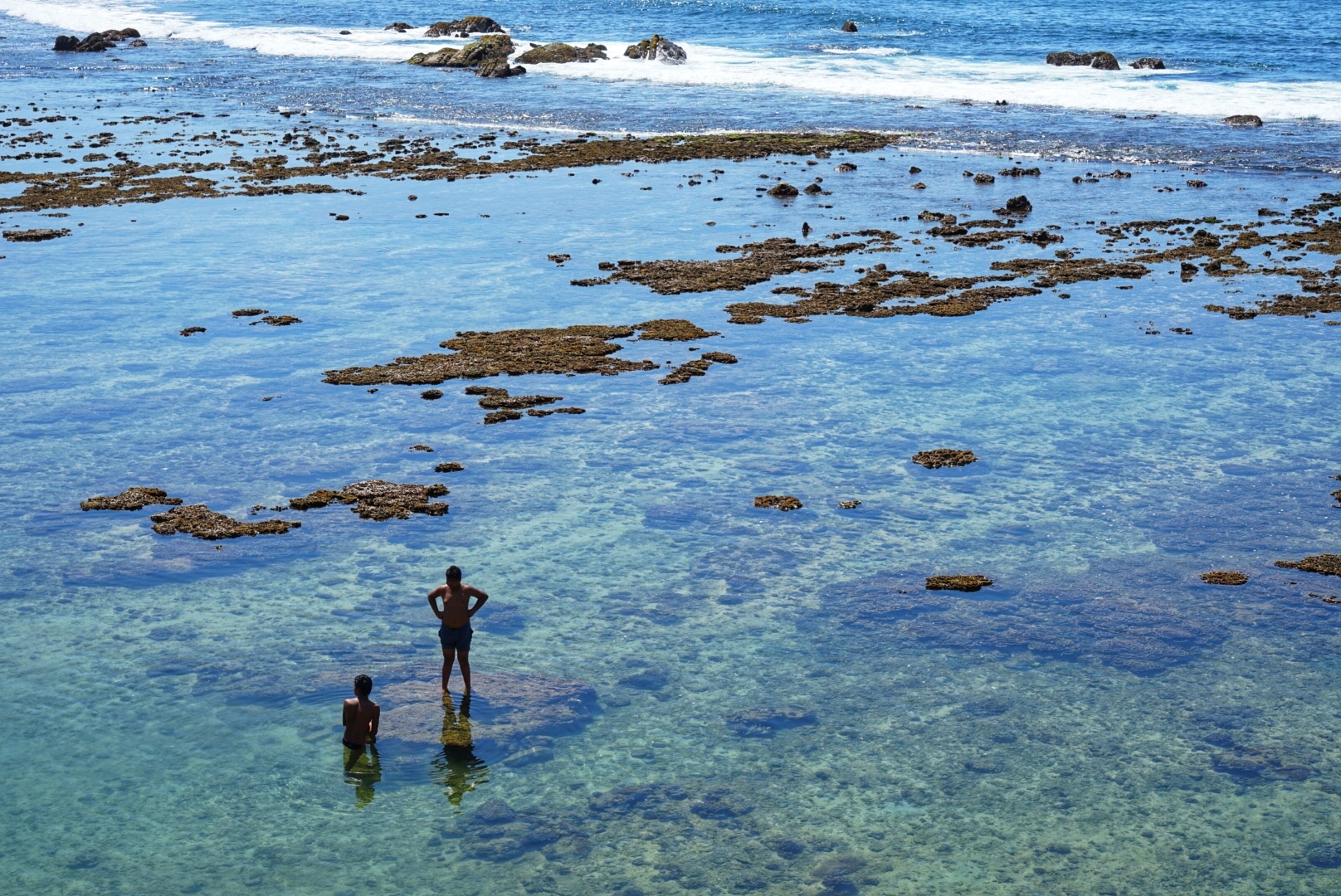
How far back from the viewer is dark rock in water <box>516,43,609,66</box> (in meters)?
94.7

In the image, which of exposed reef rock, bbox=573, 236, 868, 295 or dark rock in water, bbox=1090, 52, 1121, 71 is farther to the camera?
dark rock in water, bbox=1090, 52, 1121, 71

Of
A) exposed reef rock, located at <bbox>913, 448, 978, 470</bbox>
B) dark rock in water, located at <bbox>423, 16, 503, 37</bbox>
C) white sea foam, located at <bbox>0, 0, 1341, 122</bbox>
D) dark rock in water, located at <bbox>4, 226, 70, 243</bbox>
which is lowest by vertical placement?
exposed reef rock, located at <bbox>913, 448, 978, 470</bbox>

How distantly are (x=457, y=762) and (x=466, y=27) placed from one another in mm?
101567

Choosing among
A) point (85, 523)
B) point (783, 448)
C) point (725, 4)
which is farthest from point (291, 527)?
point (725, 4)

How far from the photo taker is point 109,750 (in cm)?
1656

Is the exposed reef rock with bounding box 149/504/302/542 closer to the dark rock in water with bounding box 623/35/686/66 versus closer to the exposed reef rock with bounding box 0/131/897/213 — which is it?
the exposed reef rock with bounding box 0/131/897/213

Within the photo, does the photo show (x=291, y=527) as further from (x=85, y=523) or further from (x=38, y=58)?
(x=38, y=58)

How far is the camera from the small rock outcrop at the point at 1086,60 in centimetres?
8406

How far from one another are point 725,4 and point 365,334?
336ft

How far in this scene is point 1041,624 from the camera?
64.0 ft

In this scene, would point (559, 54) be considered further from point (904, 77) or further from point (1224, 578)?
point (1224, 578)

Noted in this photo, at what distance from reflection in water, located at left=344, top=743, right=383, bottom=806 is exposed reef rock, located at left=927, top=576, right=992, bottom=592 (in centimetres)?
887

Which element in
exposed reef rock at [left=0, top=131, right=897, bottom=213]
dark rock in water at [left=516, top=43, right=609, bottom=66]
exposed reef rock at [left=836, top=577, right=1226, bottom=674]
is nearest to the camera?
exposed reef rock at [left=836, top=577, right=1226, bottom=674]

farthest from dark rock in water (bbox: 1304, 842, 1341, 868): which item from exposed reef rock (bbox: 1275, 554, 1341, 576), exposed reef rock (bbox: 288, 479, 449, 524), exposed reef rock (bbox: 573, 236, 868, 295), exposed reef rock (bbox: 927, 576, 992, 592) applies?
exposed reef rock (bbox: 573, 236, 868, 295)
